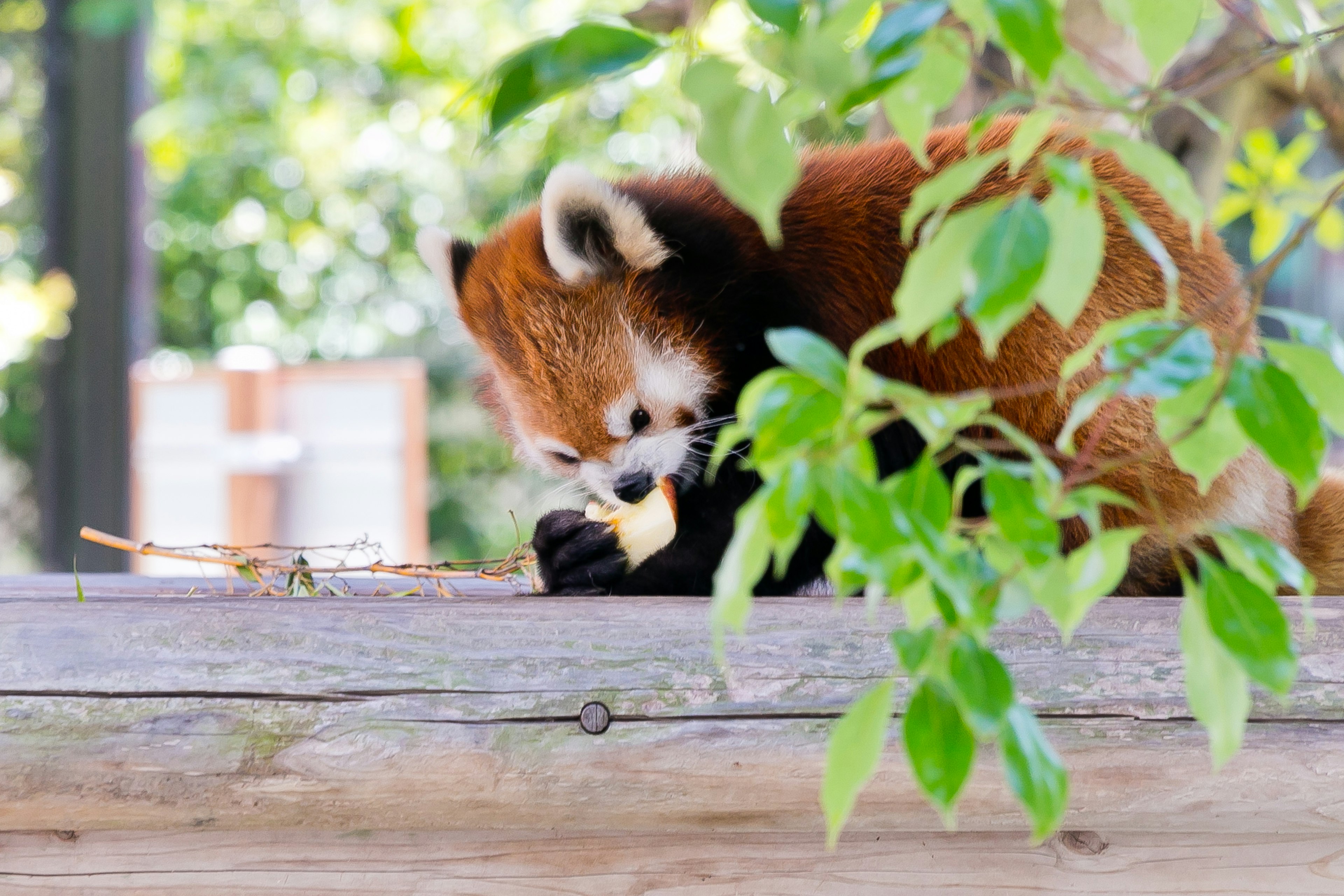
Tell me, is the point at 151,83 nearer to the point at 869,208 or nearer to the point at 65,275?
the point at 65,275

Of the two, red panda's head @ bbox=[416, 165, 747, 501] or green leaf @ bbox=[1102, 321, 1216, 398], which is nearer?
green leaf @ bbox=[1102, 321, 1216, 398]

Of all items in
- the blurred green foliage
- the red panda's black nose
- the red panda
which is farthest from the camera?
the blurred green foliage

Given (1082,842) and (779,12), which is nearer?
(779,12)

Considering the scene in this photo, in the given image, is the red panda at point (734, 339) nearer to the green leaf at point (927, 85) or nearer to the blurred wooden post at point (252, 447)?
the green leaf at point (927, 85)

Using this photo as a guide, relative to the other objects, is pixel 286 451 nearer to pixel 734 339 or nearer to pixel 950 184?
pixel 734 339

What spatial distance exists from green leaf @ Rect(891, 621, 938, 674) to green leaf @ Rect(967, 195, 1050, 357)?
0.51 ft

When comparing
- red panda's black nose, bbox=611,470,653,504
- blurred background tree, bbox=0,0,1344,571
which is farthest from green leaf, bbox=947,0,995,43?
blurred background tree, bbox=0,0,1344,571

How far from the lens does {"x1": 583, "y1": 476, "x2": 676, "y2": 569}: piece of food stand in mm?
1646

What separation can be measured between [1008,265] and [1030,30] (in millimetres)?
101

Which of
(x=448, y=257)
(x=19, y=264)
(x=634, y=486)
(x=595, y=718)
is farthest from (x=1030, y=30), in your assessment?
(x=19, y=264)

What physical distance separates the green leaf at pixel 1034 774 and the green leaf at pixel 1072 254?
211mm

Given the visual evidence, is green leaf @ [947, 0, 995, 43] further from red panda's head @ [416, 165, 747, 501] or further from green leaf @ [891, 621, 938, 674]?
red panda's head @ [416, 165, 747, 501]

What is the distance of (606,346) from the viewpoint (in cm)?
171

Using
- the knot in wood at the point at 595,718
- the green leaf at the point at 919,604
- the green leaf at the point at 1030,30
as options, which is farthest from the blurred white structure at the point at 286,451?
the green leaf at the point at 1030,30
